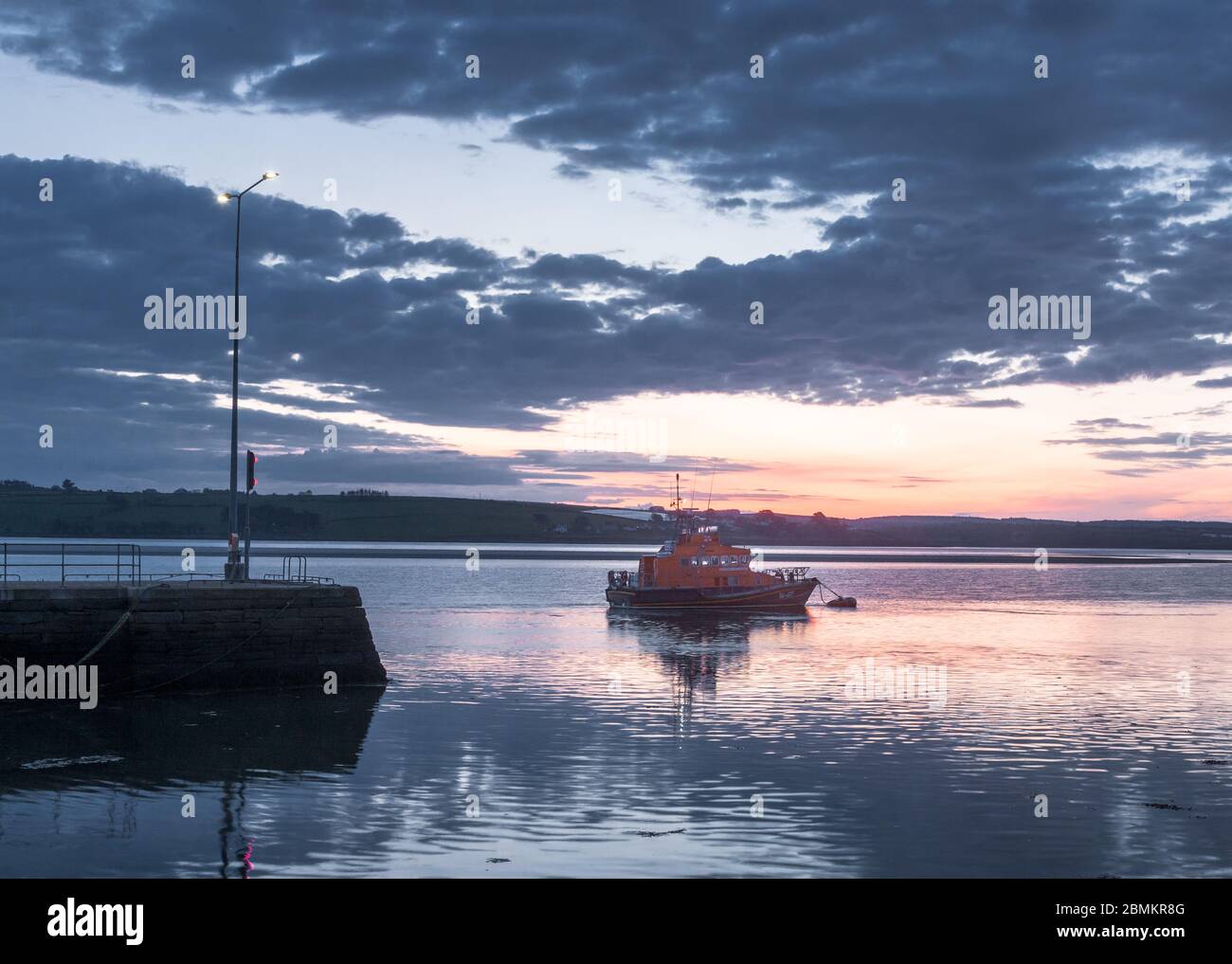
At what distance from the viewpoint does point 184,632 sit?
28.0 meters

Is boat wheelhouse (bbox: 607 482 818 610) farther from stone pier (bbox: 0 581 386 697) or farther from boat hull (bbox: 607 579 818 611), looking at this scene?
stone pier (bbox: 0 581 386 697)

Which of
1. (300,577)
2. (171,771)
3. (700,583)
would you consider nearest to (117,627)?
(300,577)

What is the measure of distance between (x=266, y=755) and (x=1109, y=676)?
2575 centimetres

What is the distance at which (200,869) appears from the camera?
13.7m

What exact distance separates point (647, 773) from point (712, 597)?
47.5 metres

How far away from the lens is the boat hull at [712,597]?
2618 inches

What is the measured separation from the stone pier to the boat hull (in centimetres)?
3694

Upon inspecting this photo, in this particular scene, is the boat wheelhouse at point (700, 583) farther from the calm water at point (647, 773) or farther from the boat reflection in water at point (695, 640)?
the calm water at point (647, 773)

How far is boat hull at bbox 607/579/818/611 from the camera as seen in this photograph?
66.5 metres

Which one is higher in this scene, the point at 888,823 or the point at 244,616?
the point at 244,616

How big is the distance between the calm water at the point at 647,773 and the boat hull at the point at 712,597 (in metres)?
24.1
